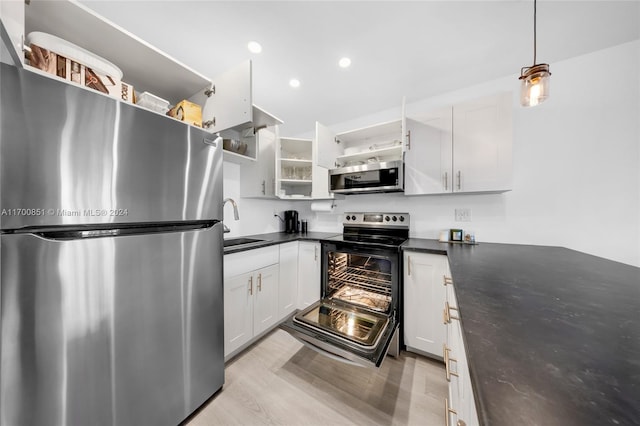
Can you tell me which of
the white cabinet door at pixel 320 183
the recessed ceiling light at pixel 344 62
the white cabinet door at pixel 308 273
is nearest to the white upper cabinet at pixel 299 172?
the white cabinet door at pixel 320 183

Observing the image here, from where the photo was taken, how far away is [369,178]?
2193 mm

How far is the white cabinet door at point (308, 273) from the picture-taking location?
2.25 m

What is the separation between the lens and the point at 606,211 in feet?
5.38

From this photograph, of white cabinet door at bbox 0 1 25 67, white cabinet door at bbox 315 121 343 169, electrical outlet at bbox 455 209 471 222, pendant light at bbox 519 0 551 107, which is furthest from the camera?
white cabinet door at bbox 315 121 343 169

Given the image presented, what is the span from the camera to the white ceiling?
1287 mm

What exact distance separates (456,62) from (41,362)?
10.1 feet

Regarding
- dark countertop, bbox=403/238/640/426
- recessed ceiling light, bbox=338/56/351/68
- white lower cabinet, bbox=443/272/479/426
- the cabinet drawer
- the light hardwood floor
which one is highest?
recessed ceiling light, bbox=338/56/351/68

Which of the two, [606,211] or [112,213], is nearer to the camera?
[112,213]

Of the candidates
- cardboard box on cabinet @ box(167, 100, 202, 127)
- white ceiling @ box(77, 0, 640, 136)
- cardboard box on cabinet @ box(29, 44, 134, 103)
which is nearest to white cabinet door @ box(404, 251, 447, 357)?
white ceiling @ box(77, 0, 640, 136)

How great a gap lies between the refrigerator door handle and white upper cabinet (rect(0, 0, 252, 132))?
68cm

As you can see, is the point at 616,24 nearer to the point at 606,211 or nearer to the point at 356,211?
the point at 606,211

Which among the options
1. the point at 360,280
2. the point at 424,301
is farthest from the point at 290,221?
the point at 424,301

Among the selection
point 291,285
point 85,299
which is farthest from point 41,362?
point 291,285

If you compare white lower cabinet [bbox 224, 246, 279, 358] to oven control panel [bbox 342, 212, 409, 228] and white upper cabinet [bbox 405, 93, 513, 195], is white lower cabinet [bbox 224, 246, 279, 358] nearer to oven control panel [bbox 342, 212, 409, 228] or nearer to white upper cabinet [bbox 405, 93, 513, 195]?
oven control panel [bbox 342, 212, 409, 228]
